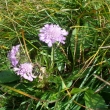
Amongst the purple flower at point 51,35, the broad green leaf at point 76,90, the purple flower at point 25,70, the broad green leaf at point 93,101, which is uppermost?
the purple flower at point 51,35

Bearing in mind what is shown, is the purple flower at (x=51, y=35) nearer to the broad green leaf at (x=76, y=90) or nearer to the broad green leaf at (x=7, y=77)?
the broad green leaf at (x=76, y=90)

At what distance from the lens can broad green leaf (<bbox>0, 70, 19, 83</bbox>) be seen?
1.60 meters

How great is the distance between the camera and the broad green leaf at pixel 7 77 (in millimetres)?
1602

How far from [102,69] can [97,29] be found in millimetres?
236

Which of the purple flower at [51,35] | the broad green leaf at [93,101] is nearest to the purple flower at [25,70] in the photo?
the purple flower at [51,35]

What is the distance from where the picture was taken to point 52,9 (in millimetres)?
1883

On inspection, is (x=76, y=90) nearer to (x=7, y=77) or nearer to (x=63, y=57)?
(x=63, y=57)

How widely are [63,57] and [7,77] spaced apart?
0.93ft

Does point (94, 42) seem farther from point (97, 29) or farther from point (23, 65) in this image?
point (23, 65)

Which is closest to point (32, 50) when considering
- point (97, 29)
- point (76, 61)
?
point (76, 61)

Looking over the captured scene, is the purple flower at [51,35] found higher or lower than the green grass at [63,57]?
higher

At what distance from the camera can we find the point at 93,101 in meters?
1.43

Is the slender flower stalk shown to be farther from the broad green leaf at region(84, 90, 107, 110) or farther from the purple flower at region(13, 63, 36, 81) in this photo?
the broad green leaf at region(84, 90, 107, 110)

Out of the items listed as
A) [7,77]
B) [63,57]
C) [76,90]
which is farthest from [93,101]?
[7,77]
